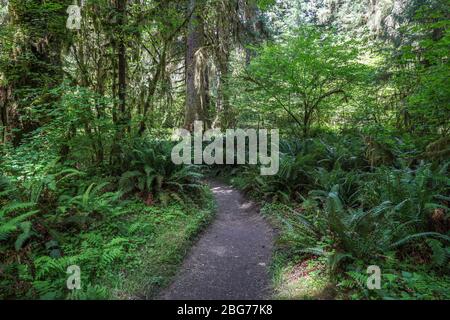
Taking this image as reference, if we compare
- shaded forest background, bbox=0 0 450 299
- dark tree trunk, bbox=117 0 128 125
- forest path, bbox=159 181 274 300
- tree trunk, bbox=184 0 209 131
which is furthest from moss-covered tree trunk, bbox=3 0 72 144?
tree trunk, bbox=184 0 209 131

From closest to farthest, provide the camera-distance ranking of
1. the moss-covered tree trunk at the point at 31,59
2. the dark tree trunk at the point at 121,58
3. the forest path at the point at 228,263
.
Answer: the forest path at the point at 228,263 < the moss-covered tree trunk at the point at 31,59 < the dark tree trunk at the point at 121,58

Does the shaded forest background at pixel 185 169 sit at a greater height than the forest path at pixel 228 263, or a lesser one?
greater

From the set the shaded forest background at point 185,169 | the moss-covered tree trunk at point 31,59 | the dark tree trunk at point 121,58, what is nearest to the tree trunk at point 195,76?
the shaded forest background at point 185,169

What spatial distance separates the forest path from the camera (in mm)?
3491

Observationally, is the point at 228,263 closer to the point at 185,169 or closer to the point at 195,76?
the point at 185,169

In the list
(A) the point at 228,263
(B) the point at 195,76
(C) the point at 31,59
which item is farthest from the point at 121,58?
(A) the point at 228,263

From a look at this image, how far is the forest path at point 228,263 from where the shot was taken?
3.49m

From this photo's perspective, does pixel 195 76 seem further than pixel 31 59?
Yes

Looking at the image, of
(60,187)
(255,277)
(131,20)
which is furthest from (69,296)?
(131,20)

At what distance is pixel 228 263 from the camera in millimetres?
4285

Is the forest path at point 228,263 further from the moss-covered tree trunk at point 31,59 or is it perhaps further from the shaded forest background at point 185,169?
the moss-covered tree trunk at point 31,59
